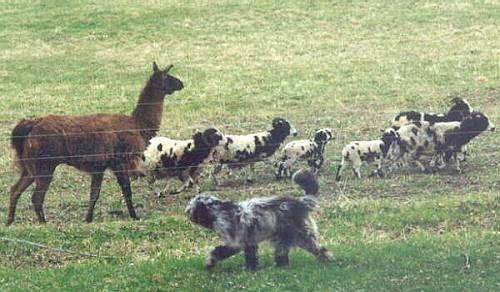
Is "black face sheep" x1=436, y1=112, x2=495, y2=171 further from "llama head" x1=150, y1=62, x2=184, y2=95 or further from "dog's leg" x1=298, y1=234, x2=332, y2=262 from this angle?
"dog's leg" x1=298, y1=234, x2=332, y2=262

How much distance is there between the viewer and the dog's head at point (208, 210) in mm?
11688

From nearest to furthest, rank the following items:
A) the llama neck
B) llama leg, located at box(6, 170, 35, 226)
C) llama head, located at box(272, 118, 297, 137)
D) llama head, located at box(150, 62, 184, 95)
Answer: llama leg, located at box(6, 170, 35, 226) < the llama neck < llama head, located at box(150, 62, 184, 95) < llama head, located at box(272, 118, 297, 137)

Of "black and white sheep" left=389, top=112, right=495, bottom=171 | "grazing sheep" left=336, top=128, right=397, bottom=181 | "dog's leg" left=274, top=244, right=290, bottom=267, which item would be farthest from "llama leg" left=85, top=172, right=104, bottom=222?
"black and white sheep" left=389, top=112, right=495, bottom=171

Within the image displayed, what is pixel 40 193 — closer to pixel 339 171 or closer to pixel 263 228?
pixel 263 228

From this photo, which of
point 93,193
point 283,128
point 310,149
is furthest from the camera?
point 283,128

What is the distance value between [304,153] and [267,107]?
6.67m

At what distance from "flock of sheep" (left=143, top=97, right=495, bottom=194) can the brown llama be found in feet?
3.76

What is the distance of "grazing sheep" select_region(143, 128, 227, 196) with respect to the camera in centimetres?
1741

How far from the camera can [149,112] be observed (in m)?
16.9

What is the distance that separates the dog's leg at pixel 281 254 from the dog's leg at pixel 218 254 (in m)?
0.46

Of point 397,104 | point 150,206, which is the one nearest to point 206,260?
point 150,206

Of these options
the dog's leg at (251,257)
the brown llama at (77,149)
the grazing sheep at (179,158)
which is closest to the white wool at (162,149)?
the grazing sheep at (179,158)

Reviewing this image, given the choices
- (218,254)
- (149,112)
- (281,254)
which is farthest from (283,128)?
(218,254)

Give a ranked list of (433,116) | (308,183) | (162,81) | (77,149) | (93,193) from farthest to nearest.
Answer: (433,116)
(162,81)
(93,193)
(77,149)
(308,183)
